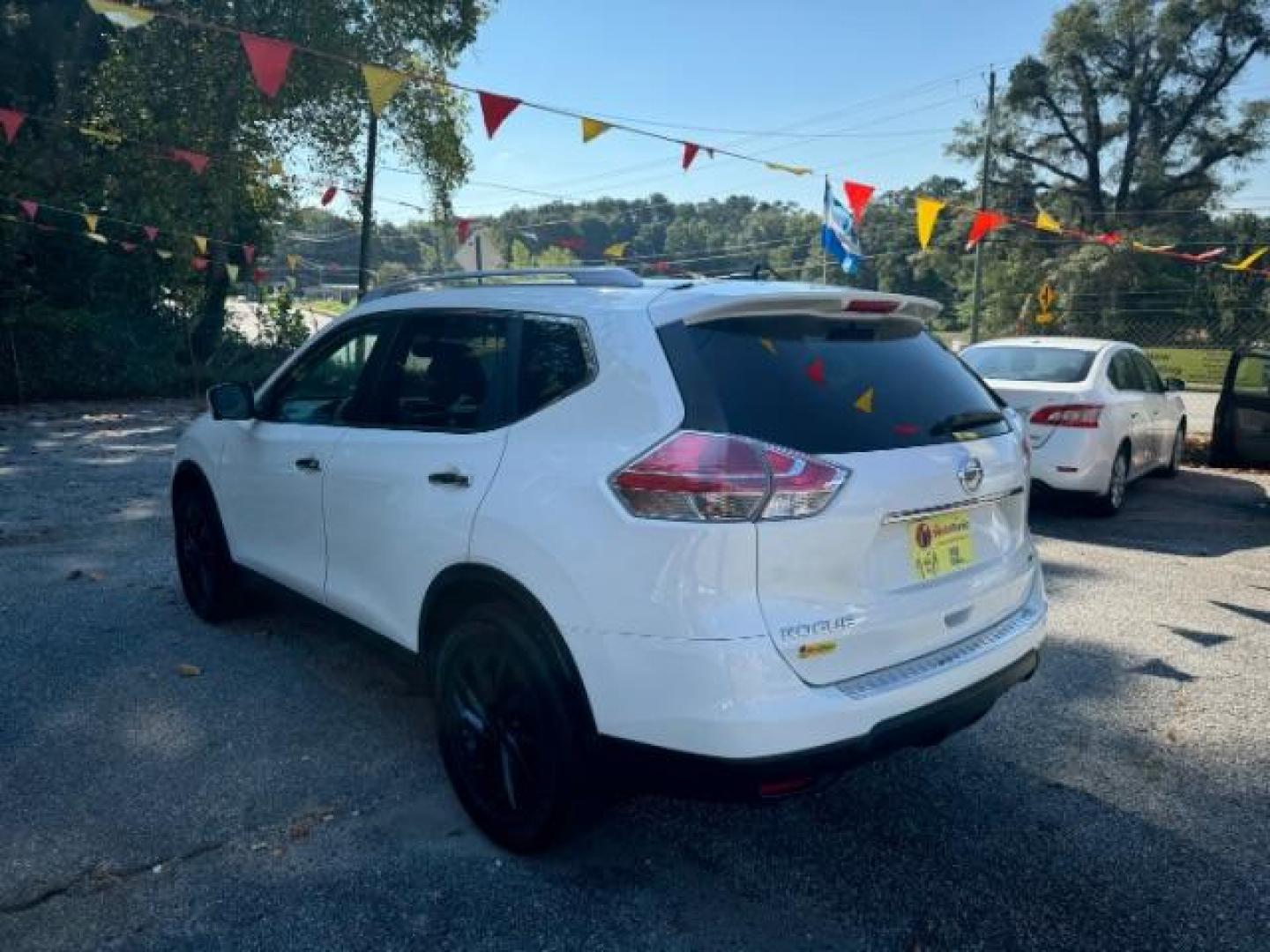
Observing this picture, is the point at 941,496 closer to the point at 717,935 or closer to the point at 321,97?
the point at 717,935

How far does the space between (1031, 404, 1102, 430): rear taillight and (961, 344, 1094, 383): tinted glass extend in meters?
0.37

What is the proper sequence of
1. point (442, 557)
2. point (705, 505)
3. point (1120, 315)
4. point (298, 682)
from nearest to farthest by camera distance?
point (705, 505)
point (442, 557)
point (298, 682)
point (1120, 315)

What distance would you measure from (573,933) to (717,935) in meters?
0.39

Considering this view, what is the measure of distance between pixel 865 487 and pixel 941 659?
0.60m

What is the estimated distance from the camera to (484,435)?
279 centimetres

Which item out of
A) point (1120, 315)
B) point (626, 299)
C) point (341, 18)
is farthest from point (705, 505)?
point (1120, 315)

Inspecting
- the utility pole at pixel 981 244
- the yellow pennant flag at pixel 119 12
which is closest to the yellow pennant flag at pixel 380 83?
the yellow pennant flag at pixel 119 12

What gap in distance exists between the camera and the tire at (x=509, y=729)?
249 centimetres

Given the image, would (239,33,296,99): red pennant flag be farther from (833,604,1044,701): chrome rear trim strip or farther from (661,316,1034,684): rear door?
(833,604,1044,701): chrome rear trim strip

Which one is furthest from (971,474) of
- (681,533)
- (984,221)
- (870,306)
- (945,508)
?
(984,221)

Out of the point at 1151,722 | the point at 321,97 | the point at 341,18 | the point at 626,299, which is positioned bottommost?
the point at 1151,722

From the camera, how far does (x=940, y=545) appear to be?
8.54 ft

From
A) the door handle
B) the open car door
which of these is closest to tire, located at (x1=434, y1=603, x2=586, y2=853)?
the door handle

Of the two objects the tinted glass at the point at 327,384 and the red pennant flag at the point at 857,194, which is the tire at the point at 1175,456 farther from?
the tinted glass at the point at 327,384
